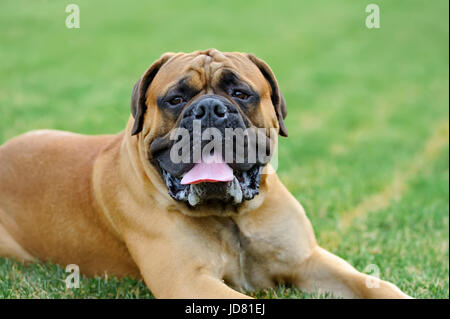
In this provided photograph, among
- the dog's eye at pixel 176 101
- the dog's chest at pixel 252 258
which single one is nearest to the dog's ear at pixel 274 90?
the dog's eye at pixel 176 101

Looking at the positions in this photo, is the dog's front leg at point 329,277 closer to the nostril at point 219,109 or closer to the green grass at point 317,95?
the green grass at point 317,95

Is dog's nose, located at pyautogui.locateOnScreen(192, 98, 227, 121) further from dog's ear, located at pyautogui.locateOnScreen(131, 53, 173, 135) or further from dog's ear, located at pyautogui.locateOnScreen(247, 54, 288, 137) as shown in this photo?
dog's ear, located at pyautogui.locateOnScreen(247, 54, 288, 137)

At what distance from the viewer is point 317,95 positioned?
11078mm

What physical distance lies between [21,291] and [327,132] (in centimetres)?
589

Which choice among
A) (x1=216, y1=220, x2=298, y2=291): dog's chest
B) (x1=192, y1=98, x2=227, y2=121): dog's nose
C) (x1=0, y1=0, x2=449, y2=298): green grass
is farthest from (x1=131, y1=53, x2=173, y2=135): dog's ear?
(x1=0, y1=0, x2=449, y2=298): green grass

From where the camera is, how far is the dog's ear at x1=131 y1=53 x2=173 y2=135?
3.55m

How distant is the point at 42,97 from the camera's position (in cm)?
955

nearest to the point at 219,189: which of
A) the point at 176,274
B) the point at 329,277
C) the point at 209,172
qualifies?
the point at 209,172

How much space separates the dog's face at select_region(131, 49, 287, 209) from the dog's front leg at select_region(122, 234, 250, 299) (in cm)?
30

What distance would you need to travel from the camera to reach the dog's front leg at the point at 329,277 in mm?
3727

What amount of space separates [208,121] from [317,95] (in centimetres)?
812

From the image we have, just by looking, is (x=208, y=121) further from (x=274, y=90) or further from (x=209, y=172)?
(x=274, y=90)
